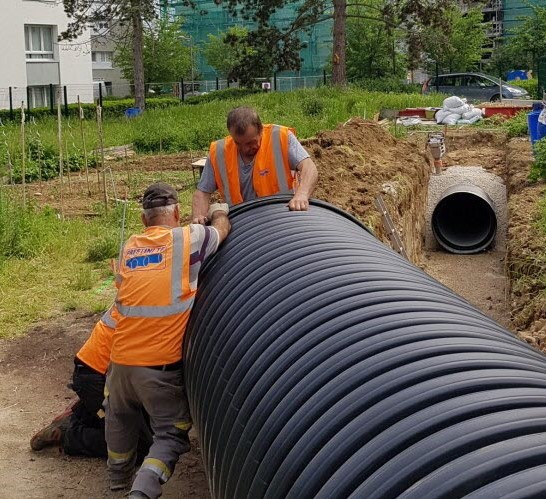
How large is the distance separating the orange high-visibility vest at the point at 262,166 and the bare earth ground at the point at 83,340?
1774 millimetres

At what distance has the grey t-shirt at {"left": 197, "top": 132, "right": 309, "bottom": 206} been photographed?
221 inches

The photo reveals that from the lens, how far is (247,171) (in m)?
5.71

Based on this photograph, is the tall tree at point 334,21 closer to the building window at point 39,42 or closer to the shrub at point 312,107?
the shrub at point 312,107

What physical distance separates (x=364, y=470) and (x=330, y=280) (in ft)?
4.96

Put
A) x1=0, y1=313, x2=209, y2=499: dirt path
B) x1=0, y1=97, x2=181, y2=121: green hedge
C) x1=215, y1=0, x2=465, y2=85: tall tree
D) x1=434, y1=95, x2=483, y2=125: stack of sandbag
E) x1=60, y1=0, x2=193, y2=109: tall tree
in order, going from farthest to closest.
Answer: x1=0, y1=97, x2=181, y2=121: green hedge, x1=60, y1=0, x2=193, y2=109: tall tree, x1=215, y1=0, x2=465, y2=85: tall tree, x1=434, y1=95, x2=483, y2=125: stack of sandbag, x1=0, y1=313, x2=209, y2=499: dirt path

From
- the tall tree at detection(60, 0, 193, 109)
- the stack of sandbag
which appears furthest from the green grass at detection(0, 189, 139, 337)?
the tall tree at detection(60, 0, 193, 109)

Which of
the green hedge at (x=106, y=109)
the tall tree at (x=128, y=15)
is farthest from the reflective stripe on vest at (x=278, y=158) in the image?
the green hedge at (x=106, y=109)

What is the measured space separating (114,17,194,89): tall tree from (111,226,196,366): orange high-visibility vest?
1793 inches

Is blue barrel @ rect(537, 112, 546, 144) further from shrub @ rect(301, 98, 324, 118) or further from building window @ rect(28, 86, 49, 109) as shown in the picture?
building window @ rect(28, 86, 49, 109)

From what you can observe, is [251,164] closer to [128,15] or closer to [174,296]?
[174,296]

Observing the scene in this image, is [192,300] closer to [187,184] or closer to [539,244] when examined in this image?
[539,244]

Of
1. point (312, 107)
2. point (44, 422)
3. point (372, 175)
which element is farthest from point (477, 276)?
point (312, 107)

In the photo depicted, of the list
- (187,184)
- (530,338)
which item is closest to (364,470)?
(530,338)

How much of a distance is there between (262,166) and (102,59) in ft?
225
